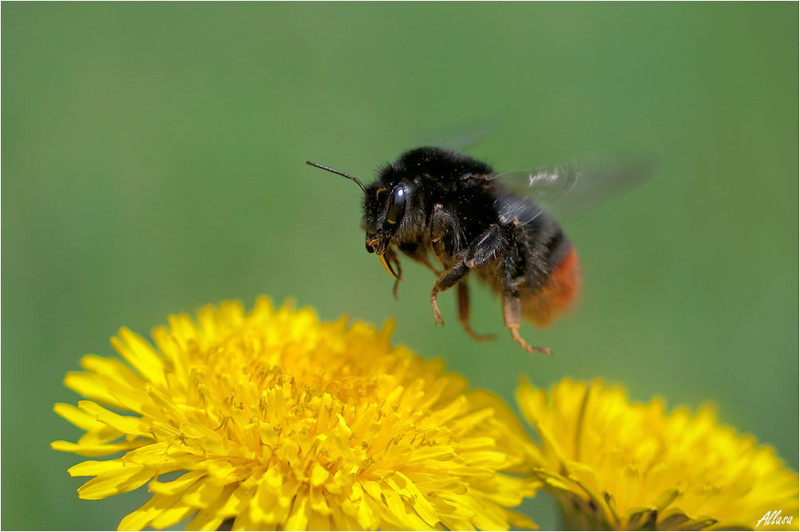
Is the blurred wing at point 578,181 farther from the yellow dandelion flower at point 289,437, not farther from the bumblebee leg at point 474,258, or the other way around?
the yellow dandelion flower at point 289,437

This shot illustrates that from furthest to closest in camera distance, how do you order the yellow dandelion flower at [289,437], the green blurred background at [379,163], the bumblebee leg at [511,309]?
the green blurred background at [379,163]
the bumblebee leg at [511,309]
the yellow dandelion flower at [289,437]

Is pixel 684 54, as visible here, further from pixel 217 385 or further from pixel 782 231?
pixel 217 385

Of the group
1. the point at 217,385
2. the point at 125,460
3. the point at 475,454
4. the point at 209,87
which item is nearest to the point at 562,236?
the point at 475,454

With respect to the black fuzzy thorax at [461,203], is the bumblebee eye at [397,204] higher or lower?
lower

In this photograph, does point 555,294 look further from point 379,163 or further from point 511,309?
point 379,163

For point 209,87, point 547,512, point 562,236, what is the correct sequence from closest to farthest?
point 562,236 < point 547,512 < point 209,87

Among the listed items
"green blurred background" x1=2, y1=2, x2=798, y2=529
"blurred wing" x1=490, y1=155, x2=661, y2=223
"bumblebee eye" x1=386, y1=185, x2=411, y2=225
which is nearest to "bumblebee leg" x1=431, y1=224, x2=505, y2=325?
"blurred wing" x1=490, y1=155, x2=661, y2=223

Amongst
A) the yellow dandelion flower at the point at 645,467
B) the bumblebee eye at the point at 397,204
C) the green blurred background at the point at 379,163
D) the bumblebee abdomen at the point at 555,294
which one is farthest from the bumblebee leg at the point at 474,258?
the green blurred background at the point at 379,163

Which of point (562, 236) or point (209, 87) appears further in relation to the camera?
point (209, 87)
